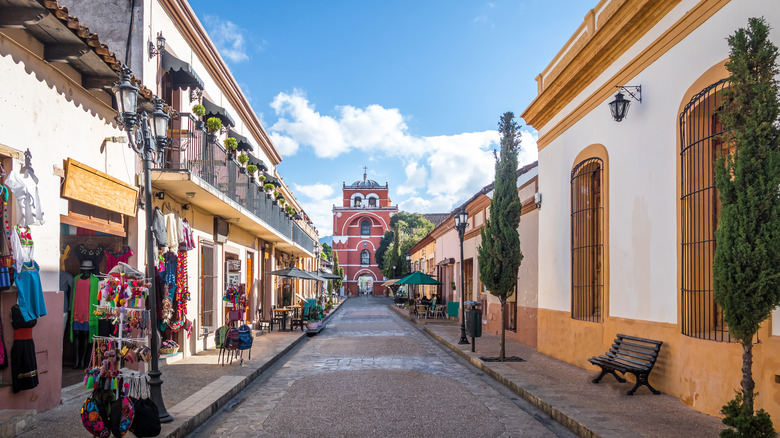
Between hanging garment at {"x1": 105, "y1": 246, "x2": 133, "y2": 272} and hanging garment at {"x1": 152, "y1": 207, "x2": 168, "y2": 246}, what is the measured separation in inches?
26.8

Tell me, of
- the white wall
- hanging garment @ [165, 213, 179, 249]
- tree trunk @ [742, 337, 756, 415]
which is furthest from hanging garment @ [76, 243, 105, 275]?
tree trunk @ [742, 337, 756, 415]

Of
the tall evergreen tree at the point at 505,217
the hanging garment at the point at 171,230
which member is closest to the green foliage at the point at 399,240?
the tall evergreen tree at the point at 505,217

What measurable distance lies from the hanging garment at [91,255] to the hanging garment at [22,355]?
309 centimetres

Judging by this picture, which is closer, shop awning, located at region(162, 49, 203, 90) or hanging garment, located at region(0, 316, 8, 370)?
hanging garment, located at region(0, 316, 8, 370)

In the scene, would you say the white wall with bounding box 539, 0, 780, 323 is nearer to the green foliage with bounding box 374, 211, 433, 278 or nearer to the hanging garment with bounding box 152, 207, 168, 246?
the hanging garment with bounding box 152, 207, 168, 246

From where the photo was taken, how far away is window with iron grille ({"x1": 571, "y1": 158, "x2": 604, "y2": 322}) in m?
11.1

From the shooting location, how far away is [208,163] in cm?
1211

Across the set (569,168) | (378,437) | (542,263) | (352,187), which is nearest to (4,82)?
(378,437)

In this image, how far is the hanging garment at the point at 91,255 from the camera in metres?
9.33

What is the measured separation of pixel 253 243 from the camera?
2067cm

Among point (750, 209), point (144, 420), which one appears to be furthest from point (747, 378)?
point (144, 420)

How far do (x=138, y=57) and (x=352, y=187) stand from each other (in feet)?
230

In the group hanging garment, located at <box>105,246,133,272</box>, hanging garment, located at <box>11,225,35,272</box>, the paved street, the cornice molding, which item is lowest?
the paved street

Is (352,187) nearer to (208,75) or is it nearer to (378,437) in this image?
(208,75)
